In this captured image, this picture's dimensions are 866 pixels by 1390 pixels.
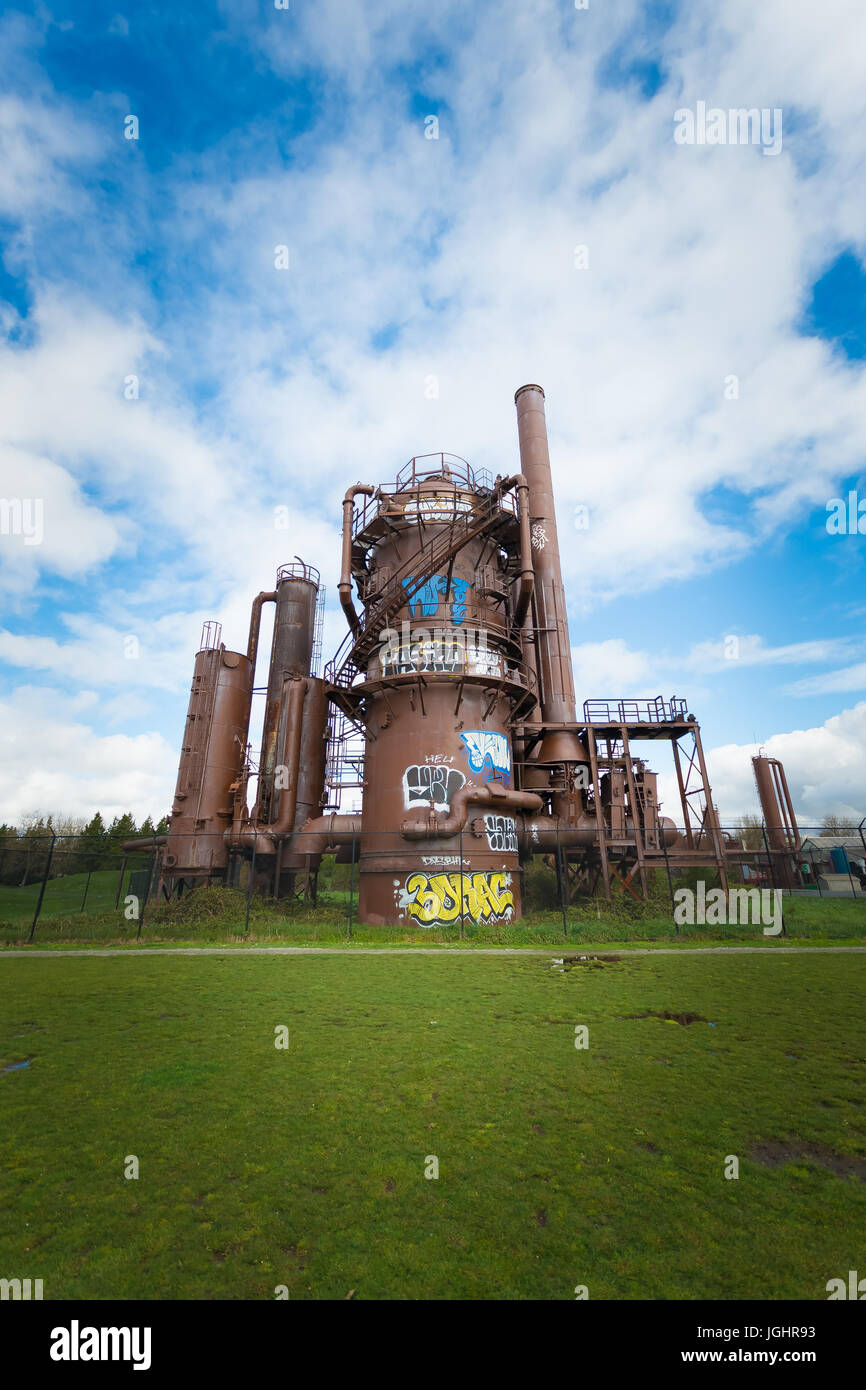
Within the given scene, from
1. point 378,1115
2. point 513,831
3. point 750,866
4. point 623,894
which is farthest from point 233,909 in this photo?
point 750,866

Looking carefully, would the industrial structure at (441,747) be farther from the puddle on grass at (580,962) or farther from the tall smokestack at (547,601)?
the puddle on grass at (580,962)

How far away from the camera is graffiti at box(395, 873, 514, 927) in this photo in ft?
73.6

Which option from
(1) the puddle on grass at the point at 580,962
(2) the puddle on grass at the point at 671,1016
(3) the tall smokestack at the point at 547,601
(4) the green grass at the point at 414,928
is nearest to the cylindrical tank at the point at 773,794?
(4) the green grass at the point at 414,928

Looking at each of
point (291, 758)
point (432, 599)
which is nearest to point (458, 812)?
point (432, 599)

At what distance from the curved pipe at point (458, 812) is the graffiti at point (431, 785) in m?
0.33

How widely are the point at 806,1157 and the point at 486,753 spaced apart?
20.4m

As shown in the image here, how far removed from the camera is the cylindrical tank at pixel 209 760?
100ft

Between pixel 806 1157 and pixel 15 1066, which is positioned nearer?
pixel 806 1157

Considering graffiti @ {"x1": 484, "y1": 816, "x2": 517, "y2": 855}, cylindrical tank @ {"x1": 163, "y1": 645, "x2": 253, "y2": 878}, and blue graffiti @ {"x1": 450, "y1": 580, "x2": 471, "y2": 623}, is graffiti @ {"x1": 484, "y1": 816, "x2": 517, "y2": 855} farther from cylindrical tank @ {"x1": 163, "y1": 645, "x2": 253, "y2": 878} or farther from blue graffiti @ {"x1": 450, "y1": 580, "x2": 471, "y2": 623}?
cylindrical tank @ {"x1": 163, "y1": 645, "x2": 253, "y2": 878}

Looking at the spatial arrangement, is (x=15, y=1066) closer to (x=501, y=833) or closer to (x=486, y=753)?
(x=501, y=833)

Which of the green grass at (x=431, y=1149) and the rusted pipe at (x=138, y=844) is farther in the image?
the rusted pipe at (x=138, y=844)

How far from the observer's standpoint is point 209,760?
32.4 m
